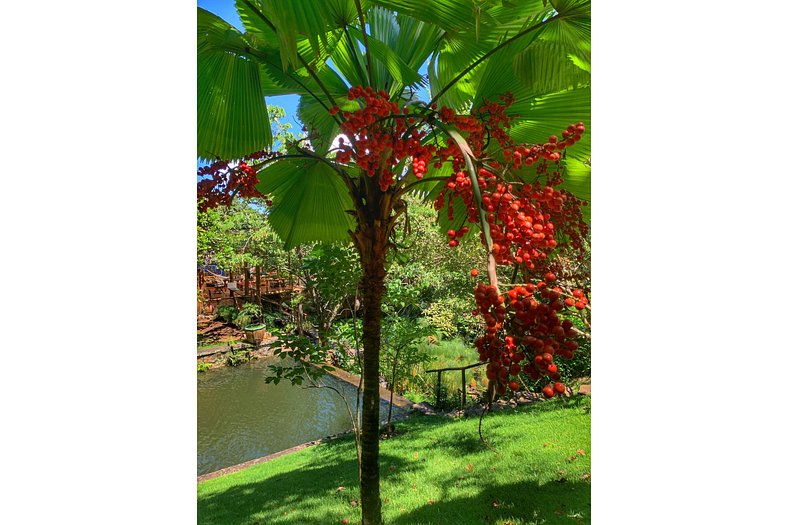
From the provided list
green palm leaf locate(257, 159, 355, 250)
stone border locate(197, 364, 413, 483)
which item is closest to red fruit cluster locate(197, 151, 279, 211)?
green palm leaf locate(257, 159, 355, 250)

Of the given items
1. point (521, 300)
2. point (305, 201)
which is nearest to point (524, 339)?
point (521, 300)

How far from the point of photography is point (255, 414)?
1.91 meters

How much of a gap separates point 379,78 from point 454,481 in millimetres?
1321

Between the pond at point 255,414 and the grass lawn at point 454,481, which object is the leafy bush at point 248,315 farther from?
the grass lawn at point 454,481

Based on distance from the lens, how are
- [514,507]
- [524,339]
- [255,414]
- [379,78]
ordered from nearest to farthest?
[524,339] → [379,78] → [514,507] → [255,414]

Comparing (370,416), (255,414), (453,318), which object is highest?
(453,318)

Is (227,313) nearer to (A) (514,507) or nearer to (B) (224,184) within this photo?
(B) (224,184)

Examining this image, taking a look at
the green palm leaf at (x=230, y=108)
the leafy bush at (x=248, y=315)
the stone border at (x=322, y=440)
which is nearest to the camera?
the green palm leaf at (x=230, y=108)

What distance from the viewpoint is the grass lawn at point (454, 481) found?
1.50m

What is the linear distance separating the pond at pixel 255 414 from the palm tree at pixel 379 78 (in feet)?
1.89

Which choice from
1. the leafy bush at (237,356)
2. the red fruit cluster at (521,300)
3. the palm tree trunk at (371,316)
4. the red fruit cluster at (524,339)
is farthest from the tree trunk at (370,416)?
the red fruit cluster at (524,339)
